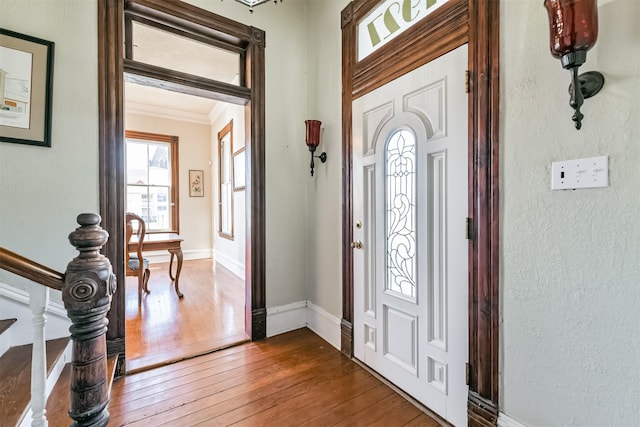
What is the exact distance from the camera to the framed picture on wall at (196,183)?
19.3 feet

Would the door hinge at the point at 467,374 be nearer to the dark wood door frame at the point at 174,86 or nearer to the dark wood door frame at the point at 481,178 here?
the dark wood door frame at the point at 481,178

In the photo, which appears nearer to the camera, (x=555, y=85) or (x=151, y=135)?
(x=555, y=85)

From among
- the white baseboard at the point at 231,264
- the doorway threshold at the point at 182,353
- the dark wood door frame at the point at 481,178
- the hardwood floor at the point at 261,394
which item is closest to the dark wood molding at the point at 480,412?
Result: the dark wood door frame at the point at 481,178

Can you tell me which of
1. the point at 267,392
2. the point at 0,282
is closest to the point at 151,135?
the point at 0,282

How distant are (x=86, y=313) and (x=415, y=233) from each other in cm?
A: 157

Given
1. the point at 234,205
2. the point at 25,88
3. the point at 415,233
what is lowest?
the point at 415,233

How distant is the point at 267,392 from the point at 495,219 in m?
1.66

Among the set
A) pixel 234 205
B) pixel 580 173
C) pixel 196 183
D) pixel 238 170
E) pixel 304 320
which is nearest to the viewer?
pixel 580 173

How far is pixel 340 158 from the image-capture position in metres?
2.34

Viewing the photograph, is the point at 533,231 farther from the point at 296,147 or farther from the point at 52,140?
the point at 52,140

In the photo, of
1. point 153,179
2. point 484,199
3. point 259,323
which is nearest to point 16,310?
point 259,323

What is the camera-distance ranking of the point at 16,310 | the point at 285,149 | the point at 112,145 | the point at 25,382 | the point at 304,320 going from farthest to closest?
the point at 304,320 < the point at 285,149 < the point at 112,145 < the point at 16,310 < the point at 25,382

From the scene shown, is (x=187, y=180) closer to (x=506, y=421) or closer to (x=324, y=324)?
(x=324, y=324)

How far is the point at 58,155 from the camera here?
1.78 metres
